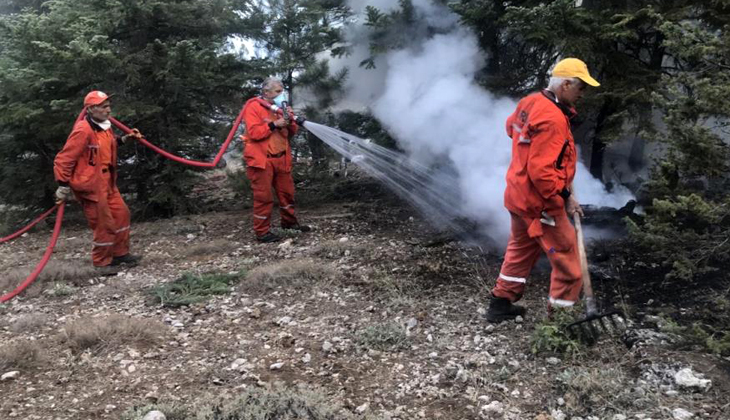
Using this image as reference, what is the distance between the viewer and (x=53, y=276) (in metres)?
6.00

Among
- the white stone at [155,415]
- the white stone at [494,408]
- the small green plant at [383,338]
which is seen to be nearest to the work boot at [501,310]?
the small green plant at [383,338]

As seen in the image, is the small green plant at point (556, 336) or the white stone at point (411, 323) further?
the white stone at point (411, 323)

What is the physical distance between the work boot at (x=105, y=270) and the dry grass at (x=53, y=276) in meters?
0.04

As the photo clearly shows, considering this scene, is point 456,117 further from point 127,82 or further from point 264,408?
point 127,82

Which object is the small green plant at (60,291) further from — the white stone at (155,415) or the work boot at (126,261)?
the white stone at (155,415)

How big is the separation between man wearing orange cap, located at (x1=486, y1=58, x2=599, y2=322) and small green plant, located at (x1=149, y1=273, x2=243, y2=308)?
2936 millimetres

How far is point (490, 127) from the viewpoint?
6387 mm

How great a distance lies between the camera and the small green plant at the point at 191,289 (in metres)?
5.15

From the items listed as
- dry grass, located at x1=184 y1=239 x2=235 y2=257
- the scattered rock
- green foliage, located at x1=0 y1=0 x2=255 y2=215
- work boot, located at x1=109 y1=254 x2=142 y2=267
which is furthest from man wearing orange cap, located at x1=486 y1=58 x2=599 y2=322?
green foliage, located at x1=0 y1=0 x2=255 y2=215

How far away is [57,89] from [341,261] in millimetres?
5497

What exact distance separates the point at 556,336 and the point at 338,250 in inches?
118

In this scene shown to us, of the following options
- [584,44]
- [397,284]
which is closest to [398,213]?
[397,284]

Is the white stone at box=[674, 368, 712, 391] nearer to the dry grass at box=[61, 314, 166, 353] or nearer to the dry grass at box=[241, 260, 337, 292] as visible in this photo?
the dry grass at box=[241, 260, 337, 292]

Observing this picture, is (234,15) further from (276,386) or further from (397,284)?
(276,386)
